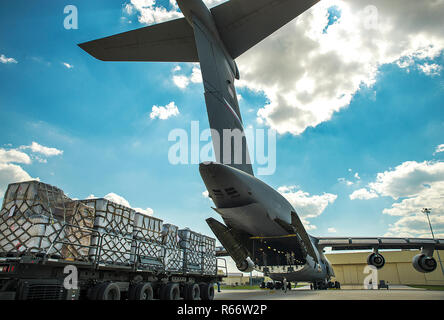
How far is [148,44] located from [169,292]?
7.80 metres

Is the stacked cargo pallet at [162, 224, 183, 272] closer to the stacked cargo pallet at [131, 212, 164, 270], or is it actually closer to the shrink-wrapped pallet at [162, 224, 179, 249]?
the shrink-wrapped pallet at [162, 224, 179, 249]

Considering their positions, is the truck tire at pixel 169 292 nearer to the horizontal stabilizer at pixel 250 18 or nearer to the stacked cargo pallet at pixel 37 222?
the stacked cargo pallet at pixel 37 222

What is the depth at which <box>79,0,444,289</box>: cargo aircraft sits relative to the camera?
7.54 meters

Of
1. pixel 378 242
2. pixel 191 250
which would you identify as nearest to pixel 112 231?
pixel 191 250

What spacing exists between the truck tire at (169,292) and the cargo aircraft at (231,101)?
7.81ft

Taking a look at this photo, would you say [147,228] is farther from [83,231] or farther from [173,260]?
[83,231]

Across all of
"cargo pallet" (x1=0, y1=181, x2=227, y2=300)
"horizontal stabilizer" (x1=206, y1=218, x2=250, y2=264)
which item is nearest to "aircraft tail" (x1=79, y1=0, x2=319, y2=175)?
"horizontal stabilizer" (x1=206, y1=218, x2=250, y2=264)

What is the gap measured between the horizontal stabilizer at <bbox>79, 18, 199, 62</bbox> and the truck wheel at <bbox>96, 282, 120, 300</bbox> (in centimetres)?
731

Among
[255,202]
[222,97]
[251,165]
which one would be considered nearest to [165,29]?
[222,97]
